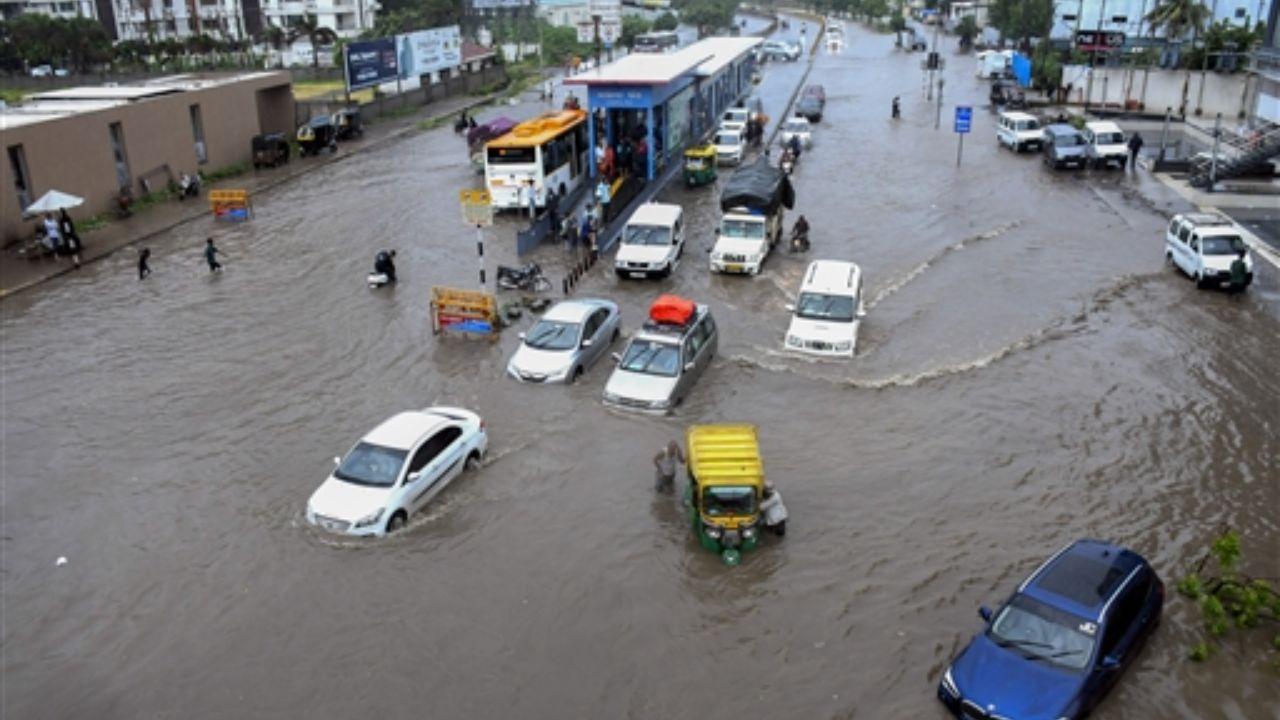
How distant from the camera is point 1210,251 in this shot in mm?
24672

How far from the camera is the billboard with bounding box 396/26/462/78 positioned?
60.5 meters

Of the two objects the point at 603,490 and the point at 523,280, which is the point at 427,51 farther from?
the point at 603,490

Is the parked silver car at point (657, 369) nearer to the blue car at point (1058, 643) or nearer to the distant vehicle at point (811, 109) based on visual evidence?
the blue car at point (1058, 643)

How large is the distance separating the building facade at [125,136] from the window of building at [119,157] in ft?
0.12

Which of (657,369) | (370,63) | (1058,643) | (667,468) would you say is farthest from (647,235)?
(370,63)

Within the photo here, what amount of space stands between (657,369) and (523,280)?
7959mm

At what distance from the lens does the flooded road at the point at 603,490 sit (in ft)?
39.1

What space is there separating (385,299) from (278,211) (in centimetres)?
1298

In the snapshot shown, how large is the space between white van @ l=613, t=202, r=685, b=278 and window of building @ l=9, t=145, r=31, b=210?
1935 cm

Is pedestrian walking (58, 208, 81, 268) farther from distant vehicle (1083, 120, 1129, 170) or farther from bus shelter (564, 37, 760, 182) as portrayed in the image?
distant vehicle (1083, 120, 1129, 170)

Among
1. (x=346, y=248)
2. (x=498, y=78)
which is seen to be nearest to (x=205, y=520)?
(x=346, y=248)

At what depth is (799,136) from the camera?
45250mm

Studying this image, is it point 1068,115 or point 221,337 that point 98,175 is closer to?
point 221,337

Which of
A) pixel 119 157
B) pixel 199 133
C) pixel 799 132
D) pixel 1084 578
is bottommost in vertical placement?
pixel 1084 578
